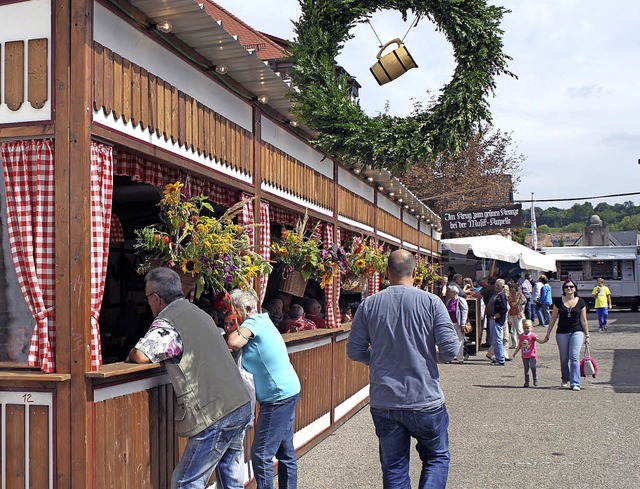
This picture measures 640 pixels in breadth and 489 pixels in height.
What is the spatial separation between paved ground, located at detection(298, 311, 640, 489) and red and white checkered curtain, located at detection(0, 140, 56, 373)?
310 cm

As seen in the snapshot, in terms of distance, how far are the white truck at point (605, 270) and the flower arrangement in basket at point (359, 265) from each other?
83.7 ft

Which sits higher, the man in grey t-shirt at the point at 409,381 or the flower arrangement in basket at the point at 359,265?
the flower arrangement in basket at the point at 359,265

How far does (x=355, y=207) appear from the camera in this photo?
12320 mm

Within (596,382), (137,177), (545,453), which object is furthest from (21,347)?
(596,382)

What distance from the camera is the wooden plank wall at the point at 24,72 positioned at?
4821 millimetres

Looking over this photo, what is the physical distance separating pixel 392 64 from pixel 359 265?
3.70 meters

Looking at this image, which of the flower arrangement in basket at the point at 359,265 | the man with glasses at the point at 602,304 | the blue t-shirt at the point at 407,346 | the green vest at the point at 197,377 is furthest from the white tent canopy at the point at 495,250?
the green vest at the point at 197,377

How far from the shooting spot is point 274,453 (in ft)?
18.3

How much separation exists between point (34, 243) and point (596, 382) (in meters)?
11.0

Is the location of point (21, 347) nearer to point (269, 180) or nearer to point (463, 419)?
point (269, 180)

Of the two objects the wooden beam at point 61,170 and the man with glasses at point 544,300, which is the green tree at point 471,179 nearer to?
the man with glasses at point 544,300

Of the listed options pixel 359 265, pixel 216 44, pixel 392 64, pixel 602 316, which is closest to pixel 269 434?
pixel 216 44

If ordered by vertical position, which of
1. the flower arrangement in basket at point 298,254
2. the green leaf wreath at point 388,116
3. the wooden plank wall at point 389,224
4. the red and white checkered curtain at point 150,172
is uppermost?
the green leaf wreath at point 388,116

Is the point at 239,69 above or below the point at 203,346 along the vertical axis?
above
